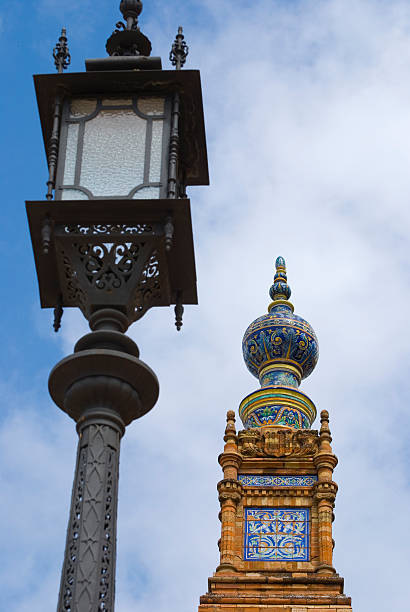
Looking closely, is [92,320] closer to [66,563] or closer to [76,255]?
[76,255]

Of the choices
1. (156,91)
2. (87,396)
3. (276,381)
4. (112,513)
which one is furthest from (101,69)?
(276,381)

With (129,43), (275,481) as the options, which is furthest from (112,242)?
(275,481)

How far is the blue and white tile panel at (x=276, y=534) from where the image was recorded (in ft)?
76.0

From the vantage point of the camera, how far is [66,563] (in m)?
6.55

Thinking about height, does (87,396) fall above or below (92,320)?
below

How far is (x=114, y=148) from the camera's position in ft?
27.0

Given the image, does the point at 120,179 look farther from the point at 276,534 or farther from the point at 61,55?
the point at 276,534

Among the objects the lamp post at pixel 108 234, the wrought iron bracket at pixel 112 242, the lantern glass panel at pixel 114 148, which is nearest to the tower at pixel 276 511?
the lamp post at pixel 108 234

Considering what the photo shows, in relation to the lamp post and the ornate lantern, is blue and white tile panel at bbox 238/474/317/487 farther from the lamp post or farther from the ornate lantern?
the ornate lantern

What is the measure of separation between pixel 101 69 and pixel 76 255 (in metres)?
1.56

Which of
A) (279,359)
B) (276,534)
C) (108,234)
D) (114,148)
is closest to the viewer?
(108,234)

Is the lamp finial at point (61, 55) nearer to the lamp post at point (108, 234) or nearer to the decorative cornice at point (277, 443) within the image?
the lamp post at point (108, 234)

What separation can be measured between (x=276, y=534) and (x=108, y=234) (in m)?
16.8

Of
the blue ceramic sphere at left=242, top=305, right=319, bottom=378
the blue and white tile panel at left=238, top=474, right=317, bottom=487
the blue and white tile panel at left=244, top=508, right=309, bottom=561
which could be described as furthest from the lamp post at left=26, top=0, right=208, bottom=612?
the blue ceramic sphere at left=242, top=305, right=319, bottom=378
